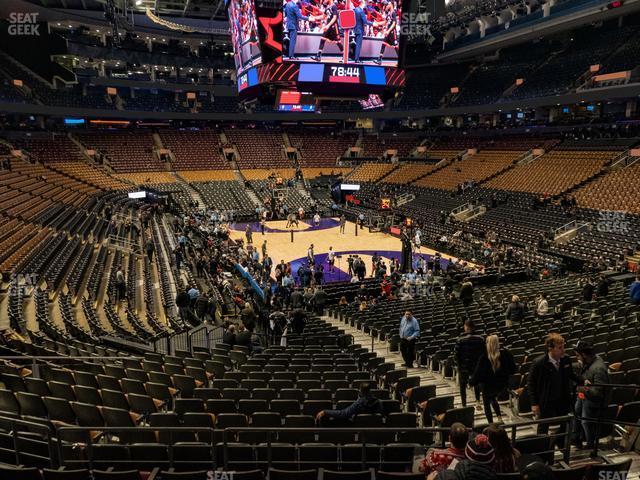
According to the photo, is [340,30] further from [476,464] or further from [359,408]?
[476,464]

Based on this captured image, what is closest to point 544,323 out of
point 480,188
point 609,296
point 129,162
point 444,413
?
point 609,296

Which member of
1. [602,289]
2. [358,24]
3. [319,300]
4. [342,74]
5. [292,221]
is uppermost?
[358,24]

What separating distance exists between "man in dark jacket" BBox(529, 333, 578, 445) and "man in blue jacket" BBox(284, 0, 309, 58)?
23.1 meters

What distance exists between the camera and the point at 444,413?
5.86m

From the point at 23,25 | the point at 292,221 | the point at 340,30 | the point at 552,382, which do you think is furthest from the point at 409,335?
the point at 23,25

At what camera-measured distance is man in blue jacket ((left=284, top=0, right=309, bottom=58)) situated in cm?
2394

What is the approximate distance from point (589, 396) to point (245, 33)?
26.3m

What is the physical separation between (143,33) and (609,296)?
47.5 metres

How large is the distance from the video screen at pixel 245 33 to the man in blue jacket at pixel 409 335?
68.5 feet

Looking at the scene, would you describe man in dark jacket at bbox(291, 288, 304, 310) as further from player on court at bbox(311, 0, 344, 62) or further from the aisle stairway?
player on court at bbox(311, 0, 344, 62)

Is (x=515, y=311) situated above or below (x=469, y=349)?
above

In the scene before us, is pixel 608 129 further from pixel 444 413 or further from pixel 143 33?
pixel 143 33

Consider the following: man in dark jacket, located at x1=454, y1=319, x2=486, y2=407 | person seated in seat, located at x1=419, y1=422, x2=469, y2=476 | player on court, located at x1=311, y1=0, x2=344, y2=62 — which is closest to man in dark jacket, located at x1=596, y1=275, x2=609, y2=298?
man in dark jacket, located at x1=454, y1=319, x2=486, y2=407

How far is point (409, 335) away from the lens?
28.6ft
